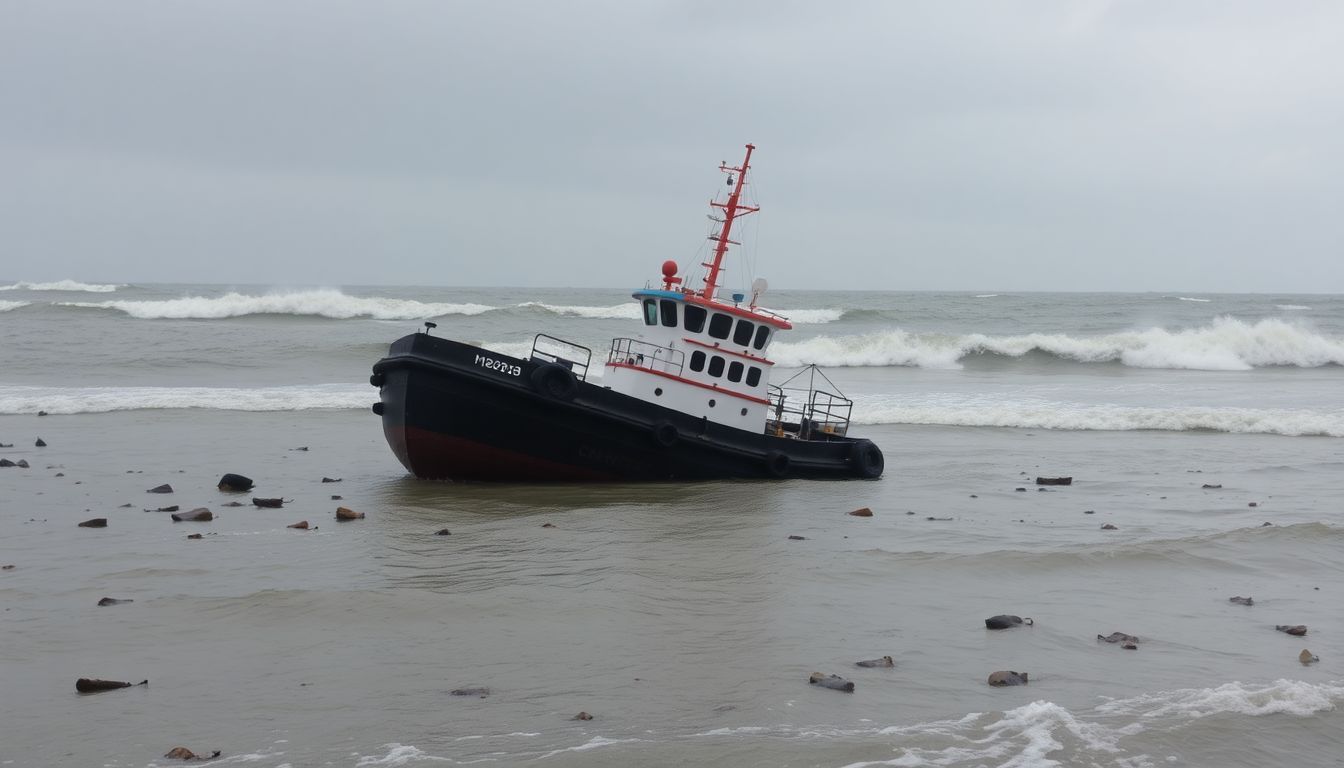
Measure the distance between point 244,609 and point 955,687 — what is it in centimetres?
478

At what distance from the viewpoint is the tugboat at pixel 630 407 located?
518 inches

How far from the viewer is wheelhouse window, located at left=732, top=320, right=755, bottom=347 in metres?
14.6

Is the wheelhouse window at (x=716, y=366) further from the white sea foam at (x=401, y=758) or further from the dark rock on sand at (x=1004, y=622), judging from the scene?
the white sea foam at (x=401, y=758)

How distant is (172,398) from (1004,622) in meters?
19.4

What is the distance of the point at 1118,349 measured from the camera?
37.7m

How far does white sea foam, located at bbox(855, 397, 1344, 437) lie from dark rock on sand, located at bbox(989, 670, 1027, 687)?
52.6 feet

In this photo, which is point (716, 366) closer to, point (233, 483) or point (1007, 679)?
point (233, 483)

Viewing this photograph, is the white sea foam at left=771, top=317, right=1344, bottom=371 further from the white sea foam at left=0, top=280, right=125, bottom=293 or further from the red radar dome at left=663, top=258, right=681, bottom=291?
the white sea foam at left=0, top=280, right=125, bottom=293

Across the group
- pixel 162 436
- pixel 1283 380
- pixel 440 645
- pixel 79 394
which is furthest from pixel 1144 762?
pixel 1283 380

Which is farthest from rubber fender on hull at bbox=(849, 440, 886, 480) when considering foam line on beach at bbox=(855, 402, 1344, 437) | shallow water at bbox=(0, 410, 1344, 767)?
foam line on beach at bbox=(855, 402, 1344, 437)

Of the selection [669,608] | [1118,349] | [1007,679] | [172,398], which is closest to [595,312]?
[1118,349]

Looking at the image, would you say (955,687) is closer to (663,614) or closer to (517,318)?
(663,614)

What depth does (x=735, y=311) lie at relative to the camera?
14.5 meters

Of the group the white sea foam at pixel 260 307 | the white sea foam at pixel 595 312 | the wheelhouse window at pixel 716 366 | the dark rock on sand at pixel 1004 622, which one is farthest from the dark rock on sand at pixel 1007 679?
the white sea foam at pixel 260 307
